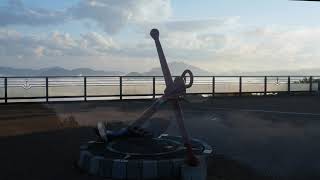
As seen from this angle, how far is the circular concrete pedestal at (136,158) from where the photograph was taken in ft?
25.5

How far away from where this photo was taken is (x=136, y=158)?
8.05 metres

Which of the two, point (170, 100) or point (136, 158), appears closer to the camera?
point (136, 158)

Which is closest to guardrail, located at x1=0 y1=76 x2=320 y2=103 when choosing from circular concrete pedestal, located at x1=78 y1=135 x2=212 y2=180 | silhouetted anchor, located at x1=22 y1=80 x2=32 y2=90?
silhouetted anchor, located at x1=22 y1=80 x2=32 y2=90

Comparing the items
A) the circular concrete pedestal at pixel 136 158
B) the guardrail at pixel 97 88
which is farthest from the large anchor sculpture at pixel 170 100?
the guardrail at pixel 97 88

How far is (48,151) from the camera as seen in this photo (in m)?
10.3

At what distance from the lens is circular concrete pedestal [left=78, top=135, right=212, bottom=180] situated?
777 centimetres

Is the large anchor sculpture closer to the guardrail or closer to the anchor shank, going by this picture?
the anchor shank

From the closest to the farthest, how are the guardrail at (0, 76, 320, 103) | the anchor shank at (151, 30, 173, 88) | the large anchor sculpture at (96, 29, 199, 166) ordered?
1. the large anchor sculpture at (96, 29, 199, 166)
2. the anchor shank at (151, 30, 173, 88)
3. the guardrail at (0, 76, 320, 103)

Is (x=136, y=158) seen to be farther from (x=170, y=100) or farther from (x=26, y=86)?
Result: (x=26, y=86)

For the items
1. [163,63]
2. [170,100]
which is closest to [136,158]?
[170,100]

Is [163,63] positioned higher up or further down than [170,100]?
higher up

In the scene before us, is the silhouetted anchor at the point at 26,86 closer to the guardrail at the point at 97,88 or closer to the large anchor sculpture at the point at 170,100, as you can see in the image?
the guardrail at the point at 97,88

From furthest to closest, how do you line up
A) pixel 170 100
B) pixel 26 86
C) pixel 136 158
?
pixel 26 86 → pixel 170 100 → pixel 136 158

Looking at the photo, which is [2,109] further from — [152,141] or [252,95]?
[252,95]
